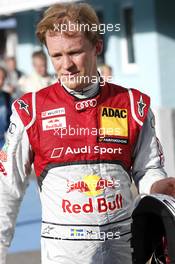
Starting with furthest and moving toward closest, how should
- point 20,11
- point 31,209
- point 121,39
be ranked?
point 20,11
point 121,39
point 31,209

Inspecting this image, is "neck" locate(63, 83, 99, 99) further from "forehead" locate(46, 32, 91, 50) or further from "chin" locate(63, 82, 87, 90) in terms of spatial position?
"forehead" locate(46, 32, 91, 50)

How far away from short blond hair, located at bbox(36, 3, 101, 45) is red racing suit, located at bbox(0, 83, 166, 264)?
247mm

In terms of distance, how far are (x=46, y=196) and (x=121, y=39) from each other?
1599 centimetres

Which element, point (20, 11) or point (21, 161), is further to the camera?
point (20, 11)

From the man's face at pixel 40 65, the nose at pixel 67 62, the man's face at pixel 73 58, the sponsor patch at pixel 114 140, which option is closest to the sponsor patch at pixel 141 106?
the sponsor patch at pixel 114 140

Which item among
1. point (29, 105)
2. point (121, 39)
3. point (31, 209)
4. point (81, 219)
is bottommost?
point (31, 209)

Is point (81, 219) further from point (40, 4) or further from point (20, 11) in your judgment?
point (20, 11)

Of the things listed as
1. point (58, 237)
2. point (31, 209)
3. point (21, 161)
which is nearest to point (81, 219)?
point (58, 237)

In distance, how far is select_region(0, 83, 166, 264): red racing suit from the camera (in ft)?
12.2

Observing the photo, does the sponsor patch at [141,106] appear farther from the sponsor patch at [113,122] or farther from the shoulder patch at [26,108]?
the shoulder patch at [26,108]

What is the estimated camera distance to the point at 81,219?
370 cm

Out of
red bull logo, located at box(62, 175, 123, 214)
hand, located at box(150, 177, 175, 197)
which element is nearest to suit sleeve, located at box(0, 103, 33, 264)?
red bull logo, located at box(62, 175, 123, 214)

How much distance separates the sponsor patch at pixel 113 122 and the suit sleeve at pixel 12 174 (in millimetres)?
332

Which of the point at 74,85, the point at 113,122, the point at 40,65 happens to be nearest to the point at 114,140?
the point at 113,122
